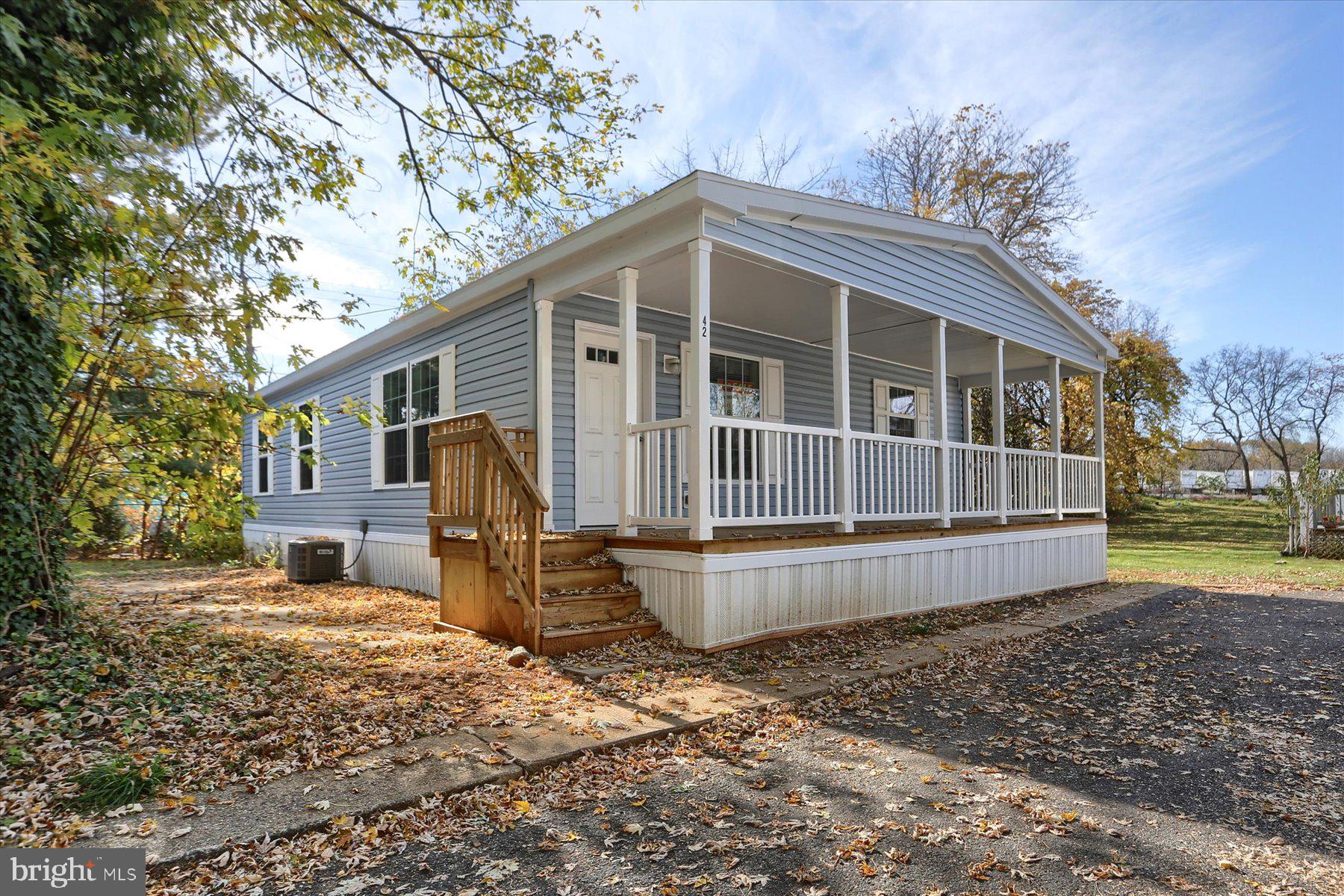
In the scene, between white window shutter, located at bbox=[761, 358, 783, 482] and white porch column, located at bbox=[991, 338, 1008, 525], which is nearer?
white porch column, located at bbox=[991, 338, 1008, 525]

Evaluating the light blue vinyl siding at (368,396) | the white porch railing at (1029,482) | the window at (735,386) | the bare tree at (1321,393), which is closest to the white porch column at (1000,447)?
the white porch railing at (1029,482)

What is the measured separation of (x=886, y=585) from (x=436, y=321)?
20.1 ft

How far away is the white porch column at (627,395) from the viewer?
603cm

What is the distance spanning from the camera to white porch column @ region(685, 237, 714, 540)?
543 cm

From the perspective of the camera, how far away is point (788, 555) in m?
6.05

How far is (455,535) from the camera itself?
254 inches

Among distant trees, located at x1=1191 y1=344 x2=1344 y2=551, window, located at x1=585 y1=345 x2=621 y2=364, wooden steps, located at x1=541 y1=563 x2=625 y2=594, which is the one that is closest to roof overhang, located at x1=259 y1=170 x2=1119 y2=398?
window, located at x1=585 y1=345 x2=621 y2=364

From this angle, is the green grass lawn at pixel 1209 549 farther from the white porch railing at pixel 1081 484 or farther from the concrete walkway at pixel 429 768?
the concrete walkway at pixel 429 768

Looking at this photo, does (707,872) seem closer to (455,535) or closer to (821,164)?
(455,535)

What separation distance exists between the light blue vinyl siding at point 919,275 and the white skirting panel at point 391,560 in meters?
4.86

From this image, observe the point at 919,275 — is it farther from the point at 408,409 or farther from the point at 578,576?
the point at 408,409

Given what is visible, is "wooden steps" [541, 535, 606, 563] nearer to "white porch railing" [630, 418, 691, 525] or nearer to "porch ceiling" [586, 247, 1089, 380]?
"white porch railing" [630, 418, 691, 525]

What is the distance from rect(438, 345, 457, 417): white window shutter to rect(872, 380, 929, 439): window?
21.7 ft

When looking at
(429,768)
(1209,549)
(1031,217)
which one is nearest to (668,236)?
(429,768)
